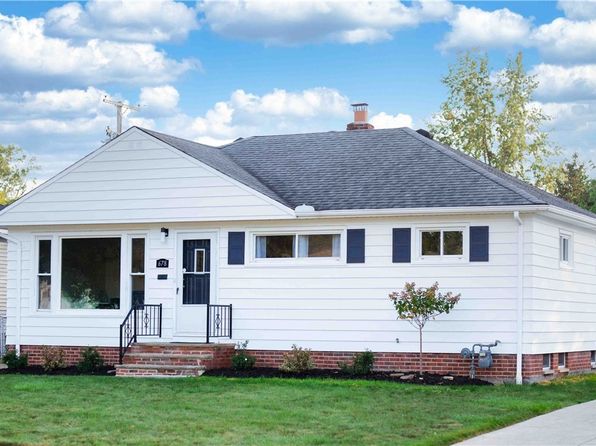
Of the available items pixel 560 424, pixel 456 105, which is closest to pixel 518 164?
pixel 456 105

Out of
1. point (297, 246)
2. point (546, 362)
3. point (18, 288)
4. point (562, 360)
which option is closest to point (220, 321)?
point (297, 246)

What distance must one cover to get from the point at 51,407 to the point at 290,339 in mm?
6610

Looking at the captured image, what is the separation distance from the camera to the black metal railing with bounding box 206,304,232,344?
20.9 m

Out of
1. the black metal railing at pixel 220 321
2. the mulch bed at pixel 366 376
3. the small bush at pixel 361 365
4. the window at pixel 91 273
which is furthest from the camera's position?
the window at pixel 91 273

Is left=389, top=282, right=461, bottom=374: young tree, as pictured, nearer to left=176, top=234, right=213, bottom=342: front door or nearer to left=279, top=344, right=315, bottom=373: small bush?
left=279, top=344, right=315, bottom=373: small bush

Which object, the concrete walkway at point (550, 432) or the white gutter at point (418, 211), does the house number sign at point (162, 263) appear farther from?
the concrete walkway at point (550, 432)

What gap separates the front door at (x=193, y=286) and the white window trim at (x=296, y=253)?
0.96 meters

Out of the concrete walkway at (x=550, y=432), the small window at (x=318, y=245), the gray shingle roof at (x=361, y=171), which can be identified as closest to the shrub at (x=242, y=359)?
the small window at (x=318, y=245)

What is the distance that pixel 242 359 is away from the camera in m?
20.1

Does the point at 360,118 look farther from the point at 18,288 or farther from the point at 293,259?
the point at 18,288

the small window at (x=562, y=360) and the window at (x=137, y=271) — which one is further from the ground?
the window at (x=137, y=271)

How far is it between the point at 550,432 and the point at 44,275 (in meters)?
13.2

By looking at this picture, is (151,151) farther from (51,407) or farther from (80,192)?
(51,407)

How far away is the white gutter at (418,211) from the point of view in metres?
18.6
